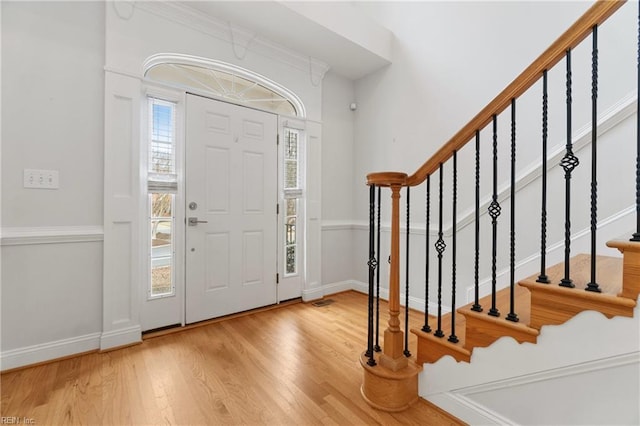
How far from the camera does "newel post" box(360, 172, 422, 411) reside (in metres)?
1.51

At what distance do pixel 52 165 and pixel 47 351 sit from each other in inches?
49.6

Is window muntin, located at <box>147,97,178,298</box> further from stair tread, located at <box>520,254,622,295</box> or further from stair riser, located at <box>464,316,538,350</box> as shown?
stair tread, located at <box>520,254,622,295</box>

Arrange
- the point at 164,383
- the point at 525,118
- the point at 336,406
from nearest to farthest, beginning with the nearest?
1. the point at 336,406
2. the point at 164,383
3. the point at 525,118

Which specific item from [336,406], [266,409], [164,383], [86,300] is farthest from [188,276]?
[336,406]

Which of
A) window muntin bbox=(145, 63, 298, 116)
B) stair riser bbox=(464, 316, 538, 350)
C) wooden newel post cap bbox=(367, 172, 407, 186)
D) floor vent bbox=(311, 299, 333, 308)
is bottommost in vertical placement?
floor vent bbox=(311, 299, 333, 308)

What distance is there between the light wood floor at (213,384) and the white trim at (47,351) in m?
0.06

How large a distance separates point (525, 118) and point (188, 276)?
10.0ft

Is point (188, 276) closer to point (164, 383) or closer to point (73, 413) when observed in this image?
point (164, 383)

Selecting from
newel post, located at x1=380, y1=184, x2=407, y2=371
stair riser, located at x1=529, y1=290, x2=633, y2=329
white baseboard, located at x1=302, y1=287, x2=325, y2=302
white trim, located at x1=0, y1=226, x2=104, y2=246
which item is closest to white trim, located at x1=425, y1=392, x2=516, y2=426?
newel post, located at x1=380, y1=184, x2=407, y2=371

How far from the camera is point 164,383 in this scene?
1726mm

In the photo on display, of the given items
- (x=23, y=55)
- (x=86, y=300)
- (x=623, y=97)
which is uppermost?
(x=23, y=55)

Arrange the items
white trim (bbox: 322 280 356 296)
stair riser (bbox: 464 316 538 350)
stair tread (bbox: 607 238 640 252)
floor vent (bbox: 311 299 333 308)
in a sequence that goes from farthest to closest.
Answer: white trim (bbox: 322 280 356 296) → floor vent (bbox: 311 299 333 308) → stair riser (bbox: 464 316 538 350) → stair tread (bbox: 607 238 640 252)

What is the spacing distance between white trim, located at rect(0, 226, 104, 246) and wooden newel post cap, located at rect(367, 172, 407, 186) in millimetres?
2004

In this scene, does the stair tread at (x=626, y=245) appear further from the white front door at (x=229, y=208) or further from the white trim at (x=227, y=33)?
the white trim at (x=227, y=33)
